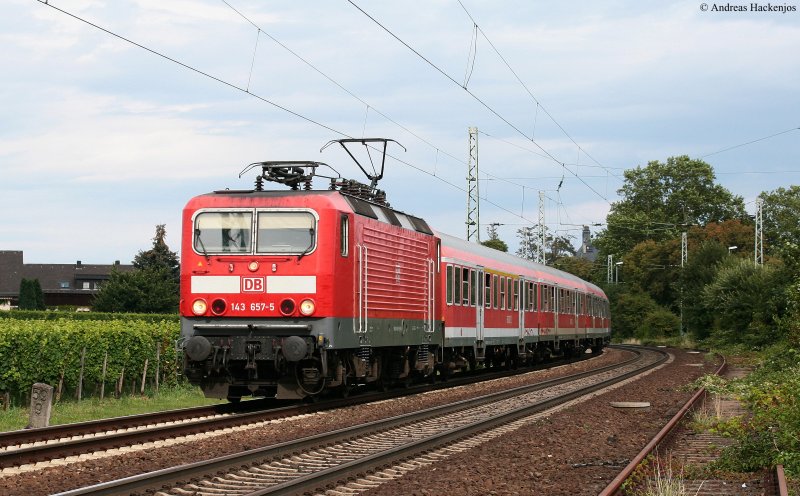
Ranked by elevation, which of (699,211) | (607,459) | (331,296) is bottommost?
(607,459)

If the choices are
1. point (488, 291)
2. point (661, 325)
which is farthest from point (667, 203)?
point (488, 291)

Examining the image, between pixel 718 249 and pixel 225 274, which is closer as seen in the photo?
pixel 225 274

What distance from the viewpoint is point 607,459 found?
12.1 m

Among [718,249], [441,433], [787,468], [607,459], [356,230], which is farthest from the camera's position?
[718,249]

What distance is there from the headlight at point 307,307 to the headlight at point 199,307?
163cm

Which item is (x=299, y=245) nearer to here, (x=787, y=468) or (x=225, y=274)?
(x=225, y=274)

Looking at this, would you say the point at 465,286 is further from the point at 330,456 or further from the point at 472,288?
the point at 330,456

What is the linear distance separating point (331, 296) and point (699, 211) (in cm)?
9432

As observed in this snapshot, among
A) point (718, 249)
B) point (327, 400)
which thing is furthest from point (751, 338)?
point (327, 400)

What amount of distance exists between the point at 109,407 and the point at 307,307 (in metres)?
5.19

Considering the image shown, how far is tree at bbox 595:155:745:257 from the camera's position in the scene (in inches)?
4131

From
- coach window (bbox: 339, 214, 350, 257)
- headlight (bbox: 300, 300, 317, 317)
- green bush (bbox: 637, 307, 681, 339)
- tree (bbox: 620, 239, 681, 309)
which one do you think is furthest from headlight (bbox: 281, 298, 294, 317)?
tree (bbox: 620, 239, 681, 309)

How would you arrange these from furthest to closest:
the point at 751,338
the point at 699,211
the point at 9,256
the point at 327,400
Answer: the point at 9,256
the point at 699,211
the point at 751,338
the point at 327,400

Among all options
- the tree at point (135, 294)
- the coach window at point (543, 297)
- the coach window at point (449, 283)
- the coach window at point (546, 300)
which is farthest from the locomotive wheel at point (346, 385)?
the tree at point (135, 294)
